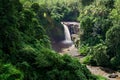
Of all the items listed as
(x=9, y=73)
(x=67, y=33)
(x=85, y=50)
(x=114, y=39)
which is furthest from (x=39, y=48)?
(x=67, y=33)

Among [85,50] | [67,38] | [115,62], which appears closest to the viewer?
[115,62]

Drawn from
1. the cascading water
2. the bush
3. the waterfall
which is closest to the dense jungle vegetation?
the bush

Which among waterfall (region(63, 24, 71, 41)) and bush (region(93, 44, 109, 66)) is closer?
bush (region(93, 44, 109, 66))

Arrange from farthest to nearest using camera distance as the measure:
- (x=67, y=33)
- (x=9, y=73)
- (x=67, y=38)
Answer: (x=67, y=33)
(x=67, y=38)
(x=9, y=73)

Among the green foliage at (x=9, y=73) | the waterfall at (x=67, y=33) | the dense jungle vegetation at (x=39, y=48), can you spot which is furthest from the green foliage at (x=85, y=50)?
the green foliage at (x=9, y=73)

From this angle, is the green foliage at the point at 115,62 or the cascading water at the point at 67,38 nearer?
the green foliage at the point at 115,62

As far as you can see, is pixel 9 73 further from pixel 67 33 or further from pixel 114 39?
pixel 67 33

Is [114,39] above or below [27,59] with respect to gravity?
below

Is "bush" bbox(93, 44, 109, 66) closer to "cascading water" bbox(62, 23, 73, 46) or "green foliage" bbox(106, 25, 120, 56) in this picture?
"green foliage" bbox(106, 25, 120, 56)

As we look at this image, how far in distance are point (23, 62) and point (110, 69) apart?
21585 mm

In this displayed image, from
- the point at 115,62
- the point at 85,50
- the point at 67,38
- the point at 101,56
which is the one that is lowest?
the point at 67,38

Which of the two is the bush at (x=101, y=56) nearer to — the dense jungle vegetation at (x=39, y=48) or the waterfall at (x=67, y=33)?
the dense jungle vegetation at (x=39, y=48)

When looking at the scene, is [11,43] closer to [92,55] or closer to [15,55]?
[15,55]

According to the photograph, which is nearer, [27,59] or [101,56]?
[27,59]
